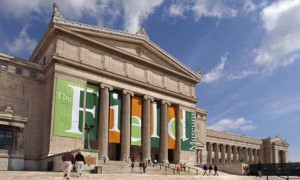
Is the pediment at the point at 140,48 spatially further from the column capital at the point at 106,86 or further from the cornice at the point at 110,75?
the column capital at the point at 106,86

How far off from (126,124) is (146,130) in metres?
3.56

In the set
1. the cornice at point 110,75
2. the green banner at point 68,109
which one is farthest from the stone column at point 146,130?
the green banner at point 68,109

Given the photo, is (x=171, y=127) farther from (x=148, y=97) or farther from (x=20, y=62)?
(x=20, y=62)

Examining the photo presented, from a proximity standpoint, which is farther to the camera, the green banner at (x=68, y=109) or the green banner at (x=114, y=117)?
the green banner at (x=114, y=117)

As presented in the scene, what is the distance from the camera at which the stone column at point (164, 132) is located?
4811 centimetres

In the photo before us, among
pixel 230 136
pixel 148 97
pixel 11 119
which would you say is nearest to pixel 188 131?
pixel 148 97

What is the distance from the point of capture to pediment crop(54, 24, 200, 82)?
43.1 m

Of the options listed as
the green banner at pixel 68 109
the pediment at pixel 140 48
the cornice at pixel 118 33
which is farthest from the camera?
the pediment at pixel 140 48

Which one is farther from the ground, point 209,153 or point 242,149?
point 242,149

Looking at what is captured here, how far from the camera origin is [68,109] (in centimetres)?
3862

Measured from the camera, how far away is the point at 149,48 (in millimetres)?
50219

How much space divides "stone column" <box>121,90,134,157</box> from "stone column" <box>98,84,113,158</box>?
8.79 ft

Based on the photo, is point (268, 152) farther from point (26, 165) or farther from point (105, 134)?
point (26, 165)

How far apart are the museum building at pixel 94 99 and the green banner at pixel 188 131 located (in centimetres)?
15
